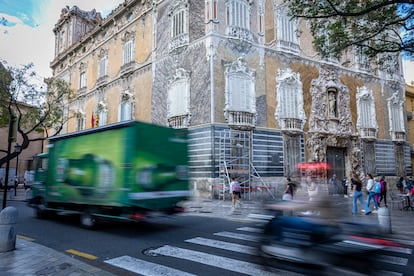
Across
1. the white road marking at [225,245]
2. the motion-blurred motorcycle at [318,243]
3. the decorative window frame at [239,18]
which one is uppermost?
the decorative window frame at [239,18]

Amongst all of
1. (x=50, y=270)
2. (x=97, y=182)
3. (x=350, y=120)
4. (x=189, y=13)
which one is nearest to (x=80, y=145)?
(x=97, y=182)

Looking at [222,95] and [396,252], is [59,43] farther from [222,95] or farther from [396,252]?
[396,252]

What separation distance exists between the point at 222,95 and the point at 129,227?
1123cm

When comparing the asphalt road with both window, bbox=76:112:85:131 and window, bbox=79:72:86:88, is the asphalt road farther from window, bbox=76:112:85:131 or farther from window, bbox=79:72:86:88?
window, bbox=79:72:86:88

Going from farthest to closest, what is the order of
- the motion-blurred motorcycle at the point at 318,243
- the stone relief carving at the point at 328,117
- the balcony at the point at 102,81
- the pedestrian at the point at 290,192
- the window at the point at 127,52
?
the balcony at the point at 102,81 < the window at the point at 127,52 < the stone relief carving at the point at 328,117 < the pedestrian at the point at 290,192 < the motion-blurred motorcycle at the point at 318,243

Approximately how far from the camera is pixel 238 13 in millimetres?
20281

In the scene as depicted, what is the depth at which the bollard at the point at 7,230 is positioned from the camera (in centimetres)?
641

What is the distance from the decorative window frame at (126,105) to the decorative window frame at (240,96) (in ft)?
32.0

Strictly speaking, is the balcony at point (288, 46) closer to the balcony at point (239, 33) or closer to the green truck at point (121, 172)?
the balcony at point (239, 33)

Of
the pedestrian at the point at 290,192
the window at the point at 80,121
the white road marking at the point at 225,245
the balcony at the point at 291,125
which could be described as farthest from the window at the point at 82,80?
the white road marking at the point at 225,245

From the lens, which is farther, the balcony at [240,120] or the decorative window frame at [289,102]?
the decorative window frame at [289,102]

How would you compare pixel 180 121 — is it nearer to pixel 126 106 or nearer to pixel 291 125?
pixel 291 125

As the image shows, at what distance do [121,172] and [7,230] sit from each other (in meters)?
2.77

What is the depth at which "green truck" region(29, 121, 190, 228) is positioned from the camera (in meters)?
8.16
